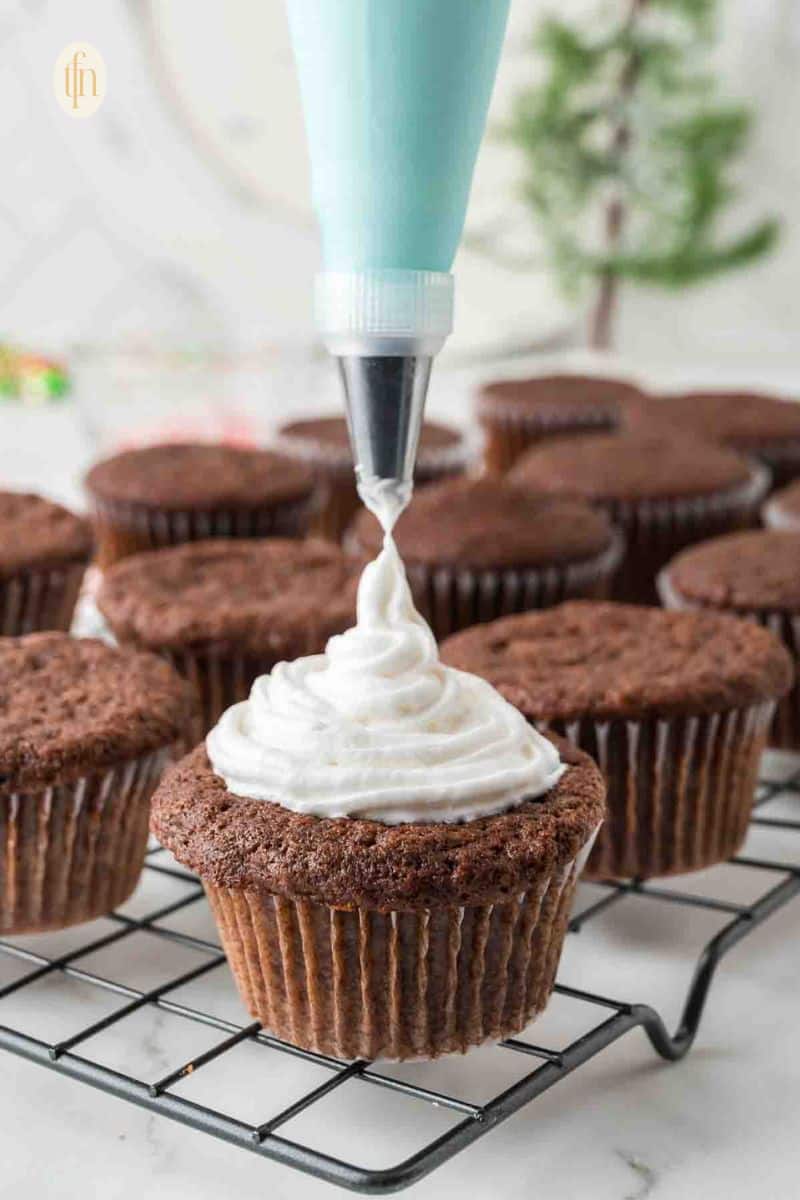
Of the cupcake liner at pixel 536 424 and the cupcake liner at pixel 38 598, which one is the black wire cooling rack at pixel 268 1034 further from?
the cupcake liner at pixel 536 424

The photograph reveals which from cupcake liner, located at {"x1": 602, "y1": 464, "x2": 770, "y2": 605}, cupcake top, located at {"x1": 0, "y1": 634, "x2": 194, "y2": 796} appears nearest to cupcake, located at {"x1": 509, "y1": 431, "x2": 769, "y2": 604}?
cupcake liner, located at {"x1": 602, "y1": 464, "x2": 770, "y2": 605}

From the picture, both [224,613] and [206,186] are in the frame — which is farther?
[206,186]

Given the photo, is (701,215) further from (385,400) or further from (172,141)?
(385,400)

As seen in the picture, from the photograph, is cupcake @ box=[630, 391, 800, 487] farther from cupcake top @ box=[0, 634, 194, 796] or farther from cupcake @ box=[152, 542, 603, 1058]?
cupcake @ box=[152, 542, 603, 1058]

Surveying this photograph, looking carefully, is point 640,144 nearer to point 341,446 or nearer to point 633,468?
point 341,446

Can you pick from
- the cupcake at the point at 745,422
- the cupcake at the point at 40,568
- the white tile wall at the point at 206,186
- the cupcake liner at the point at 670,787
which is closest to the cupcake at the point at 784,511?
the cupcake at the point at 745,422

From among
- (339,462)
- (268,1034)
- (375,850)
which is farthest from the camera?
(339,462)

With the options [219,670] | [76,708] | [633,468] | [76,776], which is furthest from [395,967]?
[633,468]
